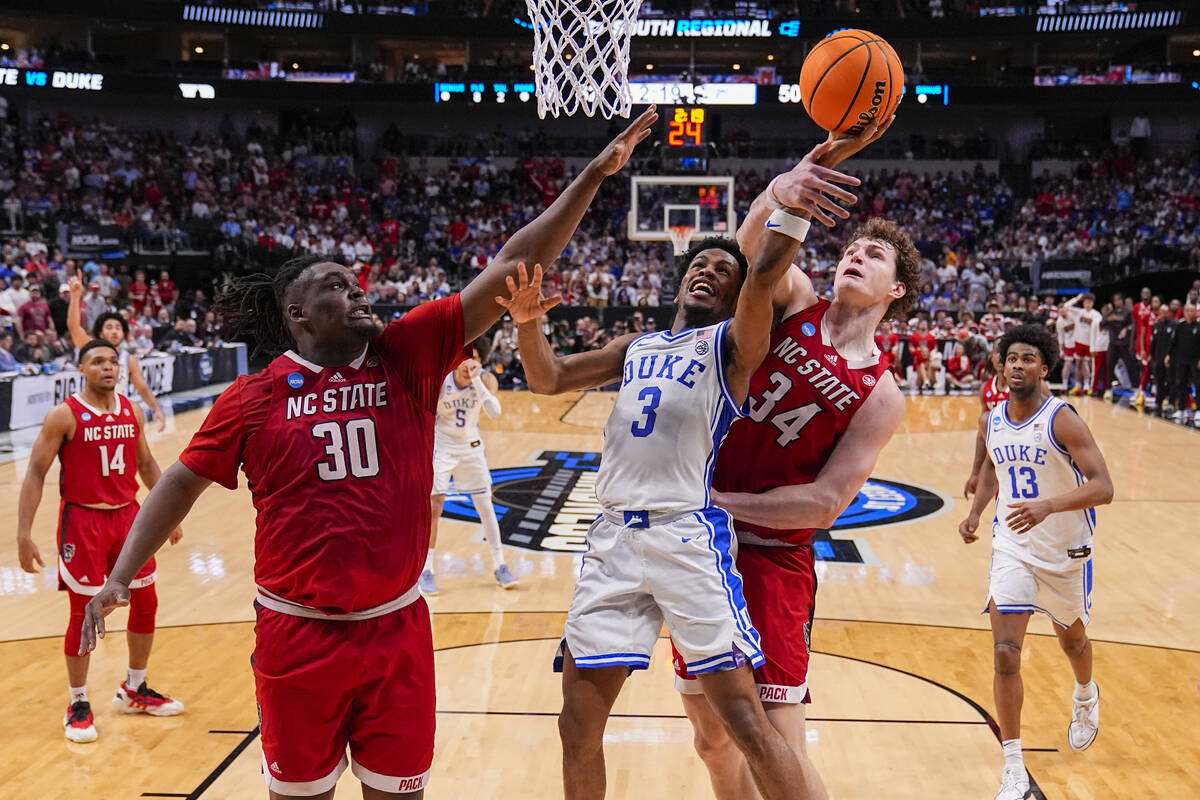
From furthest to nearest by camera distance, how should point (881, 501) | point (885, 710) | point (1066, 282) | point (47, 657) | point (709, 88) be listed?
point (709, 88), point (1066, 282), point (881, 501), point (47, 657), point (885, 710)

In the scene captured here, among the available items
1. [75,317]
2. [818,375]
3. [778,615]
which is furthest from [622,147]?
[75,317]

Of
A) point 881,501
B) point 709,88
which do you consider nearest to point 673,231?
point 881,501

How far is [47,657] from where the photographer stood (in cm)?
633

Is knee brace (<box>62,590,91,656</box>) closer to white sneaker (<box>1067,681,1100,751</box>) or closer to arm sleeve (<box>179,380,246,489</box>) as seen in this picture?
arm sleeve (<box>179,380,246,489</box>)

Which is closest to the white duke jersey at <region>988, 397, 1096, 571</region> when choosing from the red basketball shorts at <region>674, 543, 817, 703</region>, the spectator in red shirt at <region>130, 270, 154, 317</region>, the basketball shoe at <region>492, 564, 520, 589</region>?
the red basketball shorts at <region>674, 543, 817, 703</region>

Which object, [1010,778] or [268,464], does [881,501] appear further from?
[268,464]

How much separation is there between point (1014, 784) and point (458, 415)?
4.63 meters

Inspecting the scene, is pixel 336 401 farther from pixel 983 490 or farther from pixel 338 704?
pixel 983 490

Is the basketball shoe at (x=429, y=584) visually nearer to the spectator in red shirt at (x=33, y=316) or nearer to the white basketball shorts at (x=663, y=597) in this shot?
the white basketball shorts at (x=663, y=597)

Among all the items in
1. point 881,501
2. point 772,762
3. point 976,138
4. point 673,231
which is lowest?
point 881,501

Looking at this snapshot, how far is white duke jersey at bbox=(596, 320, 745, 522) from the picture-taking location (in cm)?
335

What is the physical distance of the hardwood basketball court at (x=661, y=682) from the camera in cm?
475

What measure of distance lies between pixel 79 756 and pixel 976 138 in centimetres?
3520

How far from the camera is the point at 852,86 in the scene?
3432 millimetres
